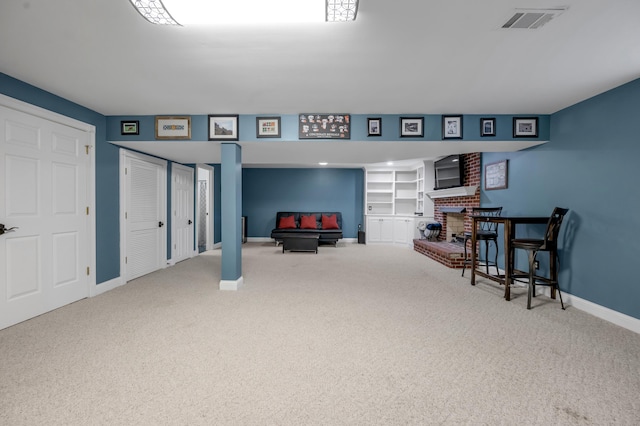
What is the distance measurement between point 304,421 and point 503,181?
183 inches

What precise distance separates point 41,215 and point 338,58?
3473 millimetres

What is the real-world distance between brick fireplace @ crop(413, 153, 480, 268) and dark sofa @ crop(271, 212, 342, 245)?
2.25m

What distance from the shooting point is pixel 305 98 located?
314 centimetres

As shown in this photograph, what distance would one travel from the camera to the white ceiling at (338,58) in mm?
1772

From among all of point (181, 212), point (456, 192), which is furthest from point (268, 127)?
point (456, 192)

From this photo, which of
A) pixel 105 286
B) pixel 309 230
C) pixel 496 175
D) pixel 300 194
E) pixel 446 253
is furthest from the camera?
pixel 300 194

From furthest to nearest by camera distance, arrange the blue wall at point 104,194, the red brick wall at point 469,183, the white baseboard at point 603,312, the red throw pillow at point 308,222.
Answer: the red throw pillow at point 308,222
the red brick wall at point 469,183
the blue wall at point 104,194
the white baseboard at point 603,312

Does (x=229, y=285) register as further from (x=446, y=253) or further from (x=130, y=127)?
(x=446, y=253)

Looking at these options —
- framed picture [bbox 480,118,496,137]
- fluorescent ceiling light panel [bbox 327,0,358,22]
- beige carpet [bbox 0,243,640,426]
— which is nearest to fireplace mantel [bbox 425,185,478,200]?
framed picture [bbox 480,118,496,137]

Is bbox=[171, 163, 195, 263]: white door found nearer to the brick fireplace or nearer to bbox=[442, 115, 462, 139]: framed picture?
bbox=[442, 115, 462, 139]: framed picture

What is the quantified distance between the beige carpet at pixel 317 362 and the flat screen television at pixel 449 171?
3001 mm

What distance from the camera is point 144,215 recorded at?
4.51m

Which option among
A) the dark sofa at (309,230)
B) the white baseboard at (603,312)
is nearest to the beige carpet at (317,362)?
the white baseboard at (603,312)

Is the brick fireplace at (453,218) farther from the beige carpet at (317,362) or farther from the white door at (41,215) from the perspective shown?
the white door at (41,215)
